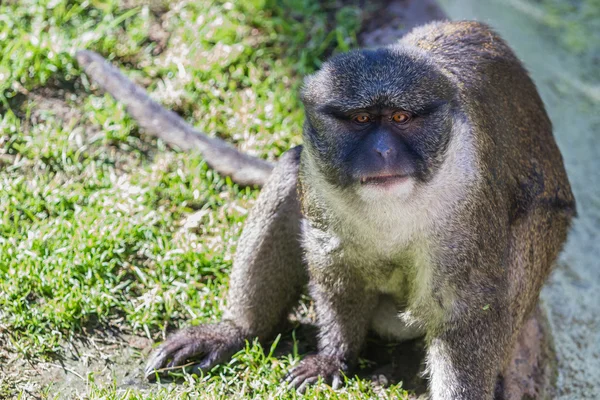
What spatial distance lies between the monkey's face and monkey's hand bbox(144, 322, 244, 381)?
145 cm

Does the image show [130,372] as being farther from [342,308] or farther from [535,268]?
[535,268]

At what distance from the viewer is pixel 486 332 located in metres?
4.18

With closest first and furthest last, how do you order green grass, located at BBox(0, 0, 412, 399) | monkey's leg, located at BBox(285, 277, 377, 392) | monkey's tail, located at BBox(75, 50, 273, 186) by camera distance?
monkey's leg, located at BBox(285, 277, 377, 392) < green grass, located at BBox(0, 0, 412, 399) < monkey's tail, located at BBox(75, 50, 273, 186)

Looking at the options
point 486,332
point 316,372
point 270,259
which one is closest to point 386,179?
point 486,332

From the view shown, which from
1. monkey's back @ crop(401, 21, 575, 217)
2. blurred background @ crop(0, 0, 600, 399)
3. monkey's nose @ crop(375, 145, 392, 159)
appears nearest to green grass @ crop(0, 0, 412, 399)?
blurred background @ crop(0, 0, 600, 399)

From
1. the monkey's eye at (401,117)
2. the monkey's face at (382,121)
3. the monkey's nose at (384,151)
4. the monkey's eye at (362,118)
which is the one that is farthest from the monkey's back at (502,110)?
the monkey's nose at (384,151)

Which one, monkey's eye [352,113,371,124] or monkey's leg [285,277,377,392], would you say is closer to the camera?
monkey's eye [352,113,371,124]

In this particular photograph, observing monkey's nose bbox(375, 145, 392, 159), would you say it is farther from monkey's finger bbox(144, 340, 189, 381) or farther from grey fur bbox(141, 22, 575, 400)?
monkey's finger bbox(144, 340, 189, 381)

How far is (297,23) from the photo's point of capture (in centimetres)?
749

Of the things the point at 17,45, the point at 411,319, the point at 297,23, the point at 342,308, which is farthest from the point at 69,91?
the point at 411,319

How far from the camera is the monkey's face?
12.3 feet

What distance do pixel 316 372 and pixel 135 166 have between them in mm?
2390

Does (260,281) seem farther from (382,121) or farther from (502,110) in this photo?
(502,110)

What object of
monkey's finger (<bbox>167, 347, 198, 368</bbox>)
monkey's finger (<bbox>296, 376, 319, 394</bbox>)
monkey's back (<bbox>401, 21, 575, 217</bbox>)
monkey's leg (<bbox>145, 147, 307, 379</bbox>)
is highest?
monkey's back (<bbox>401, 21, 575, 217</bbox>)
